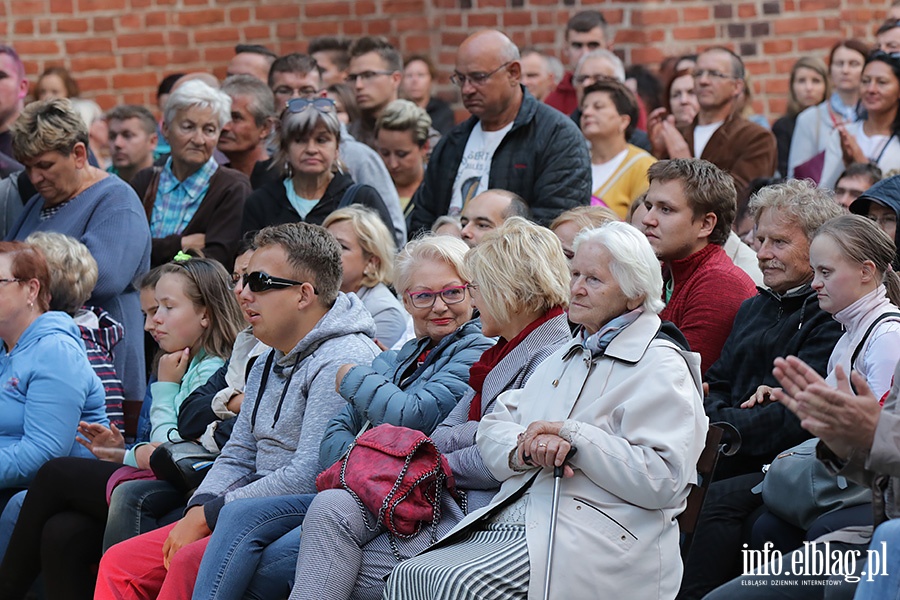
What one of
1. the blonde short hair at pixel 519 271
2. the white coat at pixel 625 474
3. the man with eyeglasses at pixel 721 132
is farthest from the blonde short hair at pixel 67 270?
the man with eyeglasses at pixel 721 132

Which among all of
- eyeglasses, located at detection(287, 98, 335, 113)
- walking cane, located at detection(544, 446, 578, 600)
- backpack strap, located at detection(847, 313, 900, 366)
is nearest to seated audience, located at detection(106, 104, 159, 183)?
eyeglasses, located at detection(287, 98, 335, 113)

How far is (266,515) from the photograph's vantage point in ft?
13.9

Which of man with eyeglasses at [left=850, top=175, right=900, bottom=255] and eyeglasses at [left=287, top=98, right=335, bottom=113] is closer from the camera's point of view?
man with eyeglasses at [left=850, top=175, right=900, bottom=255]

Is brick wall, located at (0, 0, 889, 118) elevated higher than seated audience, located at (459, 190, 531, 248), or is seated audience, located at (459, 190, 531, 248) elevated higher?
brick wall, located at (0, 0, 889, 118)

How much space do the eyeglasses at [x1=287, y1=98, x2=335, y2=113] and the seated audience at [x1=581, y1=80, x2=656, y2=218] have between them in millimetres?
1324

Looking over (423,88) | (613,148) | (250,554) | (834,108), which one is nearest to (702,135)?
(613,148)

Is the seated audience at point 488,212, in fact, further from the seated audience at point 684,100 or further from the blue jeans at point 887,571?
the seated audience at point 684,100

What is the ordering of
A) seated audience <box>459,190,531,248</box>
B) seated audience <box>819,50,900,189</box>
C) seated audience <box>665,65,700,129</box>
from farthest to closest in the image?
seated audience <box>665,65,700,129</box> < seated audience <box>819,50,900,189</box> < seated audience <box>459,190,531,248</box>

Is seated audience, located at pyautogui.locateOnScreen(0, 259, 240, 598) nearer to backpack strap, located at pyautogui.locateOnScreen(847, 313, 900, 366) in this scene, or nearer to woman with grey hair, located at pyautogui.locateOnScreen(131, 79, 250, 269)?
woman with grey hair, located at pyautogui.locateOnScreen(131, 79, 250, 269)

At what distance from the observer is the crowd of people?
3.58 metres

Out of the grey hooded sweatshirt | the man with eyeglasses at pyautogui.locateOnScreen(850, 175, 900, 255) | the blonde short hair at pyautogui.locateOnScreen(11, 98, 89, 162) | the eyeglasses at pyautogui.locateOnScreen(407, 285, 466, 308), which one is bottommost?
the grey hooded sweatshirt

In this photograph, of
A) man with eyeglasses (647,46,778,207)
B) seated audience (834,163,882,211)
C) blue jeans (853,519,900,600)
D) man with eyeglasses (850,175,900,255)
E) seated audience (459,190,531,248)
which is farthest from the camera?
man with eyeglasses (647,46,778,207)

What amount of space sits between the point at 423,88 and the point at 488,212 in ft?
12.4

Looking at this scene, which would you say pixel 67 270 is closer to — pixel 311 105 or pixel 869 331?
pixel 311 105
